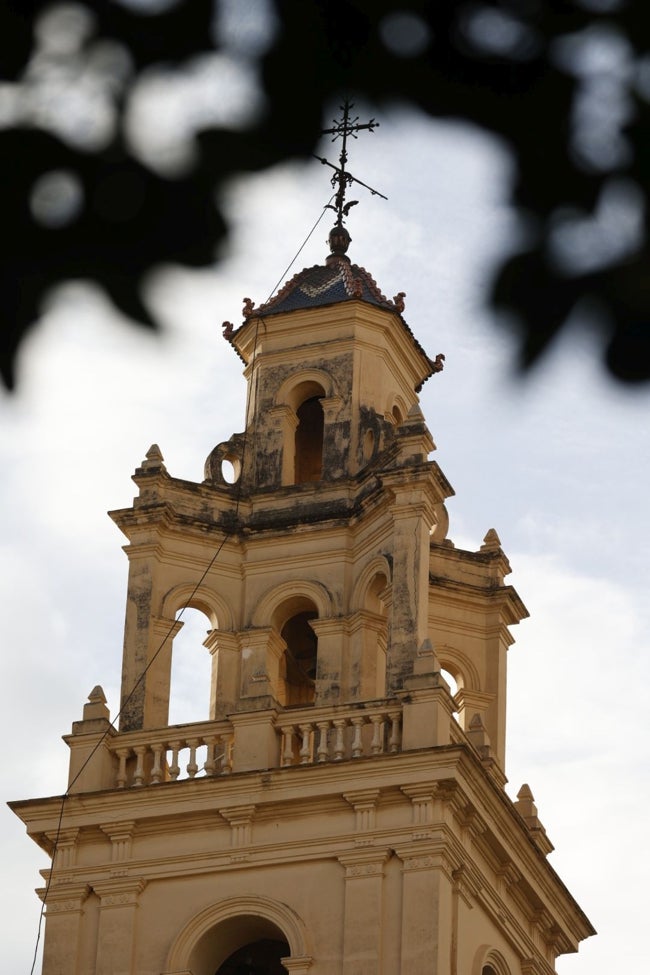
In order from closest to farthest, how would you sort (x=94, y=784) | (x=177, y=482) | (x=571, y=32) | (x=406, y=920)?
1. (x=571, y=32)
2. (x=406, y=920)
3. (x=94, y=784)
4. (x=177, y=482)

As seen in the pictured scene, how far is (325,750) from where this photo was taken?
787 inches

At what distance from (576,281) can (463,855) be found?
54.2 ft

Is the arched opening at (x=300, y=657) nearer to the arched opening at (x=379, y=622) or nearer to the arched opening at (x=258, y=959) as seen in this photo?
the arched opening at (x=379, y=622)

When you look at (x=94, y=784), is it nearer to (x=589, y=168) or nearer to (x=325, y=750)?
(x=325, y=750)

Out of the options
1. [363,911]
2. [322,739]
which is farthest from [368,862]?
[322,739]

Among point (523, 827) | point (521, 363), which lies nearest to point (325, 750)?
point (523, 827)

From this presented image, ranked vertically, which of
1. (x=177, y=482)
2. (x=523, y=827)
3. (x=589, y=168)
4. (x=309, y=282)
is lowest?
(x=589, y=168)

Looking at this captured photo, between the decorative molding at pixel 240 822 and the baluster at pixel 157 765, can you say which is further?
the baluster at pixel 157 765

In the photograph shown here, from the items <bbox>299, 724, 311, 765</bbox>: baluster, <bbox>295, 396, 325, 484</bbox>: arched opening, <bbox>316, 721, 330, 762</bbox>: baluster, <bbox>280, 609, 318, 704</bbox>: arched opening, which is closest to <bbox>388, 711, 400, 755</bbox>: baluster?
<bbox>316, 721, 330, 762</bbox>: baluster

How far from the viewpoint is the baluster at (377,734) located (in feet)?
65.2

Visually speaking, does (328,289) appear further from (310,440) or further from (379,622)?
(379,622)

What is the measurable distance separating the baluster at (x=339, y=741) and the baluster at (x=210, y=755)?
116 cm

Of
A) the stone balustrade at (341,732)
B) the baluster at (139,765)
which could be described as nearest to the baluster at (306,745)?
the stone balustrade at (341,732)

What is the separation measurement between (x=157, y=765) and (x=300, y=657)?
281 cm
